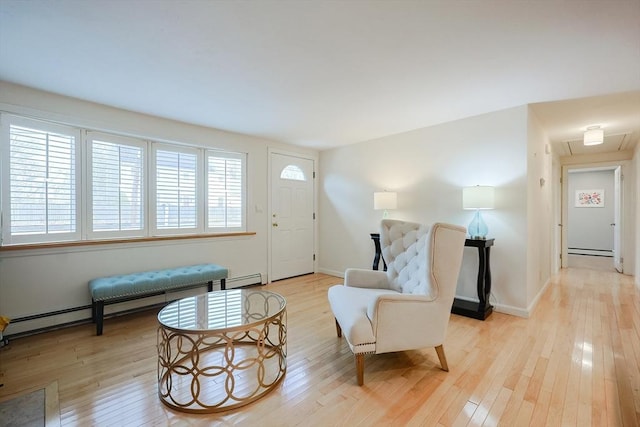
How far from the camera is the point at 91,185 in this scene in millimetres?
2891

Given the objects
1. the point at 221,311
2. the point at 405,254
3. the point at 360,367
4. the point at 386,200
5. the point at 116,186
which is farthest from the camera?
the point at 386,200

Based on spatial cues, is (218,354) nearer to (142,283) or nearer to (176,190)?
(142,283)

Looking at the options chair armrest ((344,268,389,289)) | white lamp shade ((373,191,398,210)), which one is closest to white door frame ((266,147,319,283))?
white lamp shade ((373,191,398,210))

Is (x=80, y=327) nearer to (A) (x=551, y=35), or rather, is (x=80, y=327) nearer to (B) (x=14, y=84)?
(B) (x=14, y=84)

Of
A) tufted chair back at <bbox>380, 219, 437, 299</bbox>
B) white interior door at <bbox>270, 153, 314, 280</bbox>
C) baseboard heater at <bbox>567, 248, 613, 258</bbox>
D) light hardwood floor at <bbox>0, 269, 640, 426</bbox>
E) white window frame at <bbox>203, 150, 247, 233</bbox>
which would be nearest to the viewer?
light hardwood floor at <bbox>0, 269, 640, 426</bbox>

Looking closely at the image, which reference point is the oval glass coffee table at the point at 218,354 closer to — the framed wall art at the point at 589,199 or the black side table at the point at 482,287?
the black side table at the point at 482,287

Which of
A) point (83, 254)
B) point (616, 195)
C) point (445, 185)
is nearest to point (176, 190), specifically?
point (83, 254)

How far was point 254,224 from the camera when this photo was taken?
425 cm

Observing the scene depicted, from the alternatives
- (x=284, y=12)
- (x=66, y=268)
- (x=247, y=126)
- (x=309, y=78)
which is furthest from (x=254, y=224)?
(x=284, y=12)

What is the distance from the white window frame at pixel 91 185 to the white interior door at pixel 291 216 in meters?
1.75

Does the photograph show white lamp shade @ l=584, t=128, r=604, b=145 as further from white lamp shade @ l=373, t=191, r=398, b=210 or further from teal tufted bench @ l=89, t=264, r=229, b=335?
teal tufted bench @ l=89, t=264, r=229, b=335

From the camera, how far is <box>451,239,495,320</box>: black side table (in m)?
2.90

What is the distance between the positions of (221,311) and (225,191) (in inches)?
88.0

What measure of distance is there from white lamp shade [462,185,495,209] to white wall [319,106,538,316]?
9.2 inches
